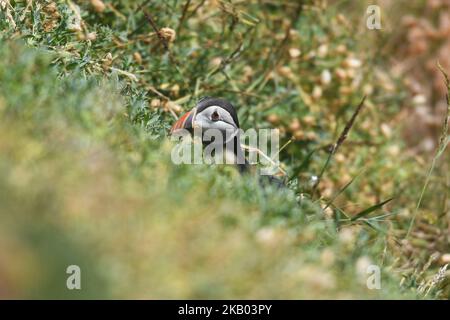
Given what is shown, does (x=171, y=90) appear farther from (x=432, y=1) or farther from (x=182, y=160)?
(x=432, y=1)

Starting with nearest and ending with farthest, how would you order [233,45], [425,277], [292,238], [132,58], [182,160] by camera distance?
[292,238], [182,160], [425,277], [132,58], [233,45]

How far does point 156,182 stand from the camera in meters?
3.09

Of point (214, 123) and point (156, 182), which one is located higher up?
point (214, 123)

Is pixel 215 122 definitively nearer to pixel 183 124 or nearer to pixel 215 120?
pixel 215 120

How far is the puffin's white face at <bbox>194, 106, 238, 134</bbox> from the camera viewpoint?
436 cm

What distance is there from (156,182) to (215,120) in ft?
4.38

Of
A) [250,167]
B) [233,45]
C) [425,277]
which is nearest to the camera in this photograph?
[250,167]

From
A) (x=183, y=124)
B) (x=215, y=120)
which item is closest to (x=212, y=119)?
(x=215, y=120)

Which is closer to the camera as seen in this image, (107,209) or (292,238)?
(107,209)

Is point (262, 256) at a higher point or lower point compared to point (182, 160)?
lower

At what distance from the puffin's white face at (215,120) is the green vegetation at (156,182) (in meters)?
0.39
